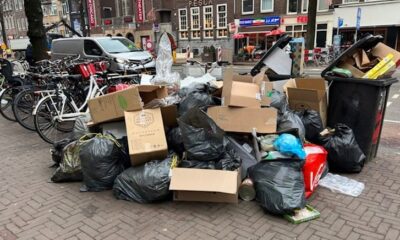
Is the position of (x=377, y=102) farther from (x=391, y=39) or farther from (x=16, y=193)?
(x=391, y=39)

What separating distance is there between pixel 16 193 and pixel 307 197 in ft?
10.4

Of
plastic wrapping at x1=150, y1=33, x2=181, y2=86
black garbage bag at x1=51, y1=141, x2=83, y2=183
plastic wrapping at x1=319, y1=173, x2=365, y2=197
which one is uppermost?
plastic wrapping at x1=150, y1=33, x2=181, y2=86

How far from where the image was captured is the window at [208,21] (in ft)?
106

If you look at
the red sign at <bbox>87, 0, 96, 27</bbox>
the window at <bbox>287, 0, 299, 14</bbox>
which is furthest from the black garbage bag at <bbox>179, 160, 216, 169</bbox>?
the red sign at <bbox>87, 0, 96, 27</bbox>

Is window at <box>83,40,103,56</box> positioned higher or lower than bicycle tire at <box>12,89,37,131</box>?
higher

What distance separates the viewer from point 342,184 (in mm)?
3783

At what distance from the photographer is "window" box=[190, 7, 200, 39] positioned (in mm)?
33219

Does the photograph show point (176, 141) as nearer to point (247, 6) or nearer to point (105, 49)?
point (105, 49)

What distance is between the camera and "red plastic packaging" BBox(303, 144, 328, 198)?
3.52 meters

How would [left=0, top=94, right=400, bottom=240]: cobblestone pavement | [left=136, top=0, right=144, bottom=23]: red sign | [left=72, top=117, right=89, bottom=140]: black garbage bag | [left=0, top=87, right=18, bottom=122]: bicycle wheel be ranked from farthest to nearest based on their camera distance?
1. [left=136, top=0, right=144, bottom=23]: red sign
2. [left=0, top=87, right=18, bottom=122]: bicycle wheel
3. [left=72, top=117, right=89, bottom=140]: black garbage bag
4. [left=0, top=94, right=400, bottom=240]: cobblestone pavement

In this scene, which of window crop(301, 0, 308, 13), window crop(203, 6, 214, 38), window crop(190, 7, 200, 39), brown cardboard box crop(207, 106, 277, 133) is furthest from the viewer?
window crop(190, 7, 200, 39)

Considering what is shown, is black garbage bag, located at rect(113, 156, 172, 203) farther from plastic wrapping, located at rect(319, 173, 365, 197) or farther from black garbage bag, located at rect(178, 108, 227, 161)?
plastic wrapping, located at rect(319, 173, 365, 197)

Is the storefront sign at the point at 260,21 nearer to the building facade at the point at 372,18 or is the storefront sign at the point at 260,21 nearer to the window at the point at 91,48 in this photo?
the building facade at the point at 372,18

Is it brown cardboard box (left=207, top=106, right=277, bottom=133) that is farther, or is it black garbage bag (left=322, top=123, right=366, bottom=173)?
black garbage bag (left=322, top=123, right=366, bottom=173)
